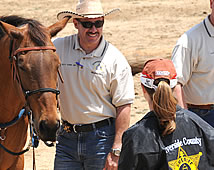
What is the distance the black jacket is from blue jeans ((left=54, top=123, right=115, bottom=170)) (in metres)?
1.15

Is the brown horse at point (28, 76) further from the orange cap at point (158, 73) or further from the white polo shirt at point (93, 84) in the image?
the orange cap at point (158, 73)

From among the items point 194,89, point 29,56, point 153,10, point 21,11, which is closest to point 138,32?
point 153,10

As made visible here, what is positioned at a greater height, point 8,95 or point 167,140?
point 167,140

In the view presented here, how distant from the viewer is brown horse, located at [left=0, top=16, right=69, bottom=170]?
3.66 metres

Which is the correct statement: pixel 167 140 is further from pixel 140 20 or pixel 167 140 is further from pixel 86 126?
pixel 140 20

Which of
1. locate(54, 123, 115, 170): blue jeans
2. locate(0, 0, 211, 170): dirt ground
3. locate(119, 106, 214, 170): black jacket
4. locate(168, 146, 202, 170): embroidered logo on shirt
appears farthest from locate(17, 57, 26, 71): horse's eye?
locate(0, 0, 211, 170): dirt ground

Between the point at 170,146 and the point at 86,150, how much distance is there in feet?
4.44

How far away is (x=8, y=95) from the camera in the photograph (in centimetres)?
436

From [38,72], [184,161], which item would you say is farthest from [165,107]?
A: [38,72]

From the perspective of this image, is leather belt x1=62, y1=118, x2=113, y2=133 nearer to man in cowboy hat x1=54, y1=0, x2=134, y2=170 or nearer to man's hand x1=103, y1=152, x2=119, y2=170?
man in cowboy hat x1=54, y1=0, x2=134, y2=170

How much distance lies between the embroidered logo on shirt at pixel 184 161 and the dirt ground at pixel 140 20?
18.9ft

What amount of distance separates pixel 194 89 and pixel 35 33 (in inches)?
69.9

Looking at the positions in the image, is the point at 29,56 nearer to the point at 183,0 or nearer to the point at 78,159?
the point at 78,159

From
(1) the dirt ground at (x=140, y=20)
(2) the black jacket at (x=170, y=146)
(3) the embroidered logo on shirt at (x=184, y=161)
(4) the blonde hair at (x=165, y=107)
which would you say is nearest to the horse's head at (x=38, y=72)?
(2) the black jacket at (x=170, y=146)
